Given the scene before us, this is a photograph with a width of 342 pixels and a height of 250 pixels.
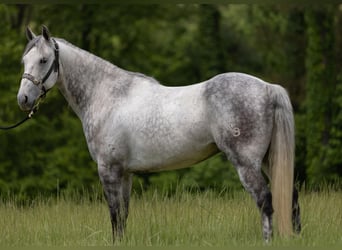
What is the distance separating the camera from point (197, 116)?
5.82 m

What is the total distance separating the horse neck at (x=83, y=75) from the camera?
6512 mm

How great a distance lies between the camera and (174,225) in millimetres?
6340

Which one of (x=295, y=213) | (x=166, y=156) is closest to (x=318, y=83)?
(x=295, y=213)

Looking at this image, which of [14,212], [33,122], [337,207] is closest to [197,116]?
[337,207]

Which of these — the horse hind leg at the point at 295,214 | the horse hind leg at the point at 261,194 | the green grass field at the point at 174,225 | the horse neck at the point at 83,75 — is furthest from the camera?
the horse neck at the point at 83,75

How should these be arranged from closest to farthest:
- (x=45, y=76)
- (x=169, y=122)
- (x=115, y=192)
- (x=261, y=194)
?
→ (x=261, y=194) < (x=169, y=122) < (x=115, y=192) < (x=45, y=76)

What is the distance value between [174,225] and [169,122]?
3.82 feet

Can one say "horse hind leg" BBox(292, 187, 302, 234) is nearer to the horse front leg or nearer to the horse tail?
the horse tail

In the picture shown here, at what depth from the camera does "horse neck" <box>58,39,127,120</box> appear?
651 centimetres

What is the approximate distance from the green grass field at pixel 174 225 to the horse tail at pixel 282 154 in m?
0.33

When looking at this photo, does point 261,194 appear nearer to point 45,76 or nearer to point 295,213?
point 295,213

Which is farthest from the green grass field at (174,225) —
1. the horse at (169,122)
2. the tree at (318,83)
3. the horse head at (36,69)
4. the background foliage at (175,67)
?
the tree at (318,83)

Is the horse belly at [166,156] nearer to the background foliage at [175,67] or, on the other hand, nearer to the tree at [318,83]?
the background foliage at [175,67]

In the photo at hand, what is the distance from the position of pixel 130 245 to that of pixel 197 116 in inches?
54.3
